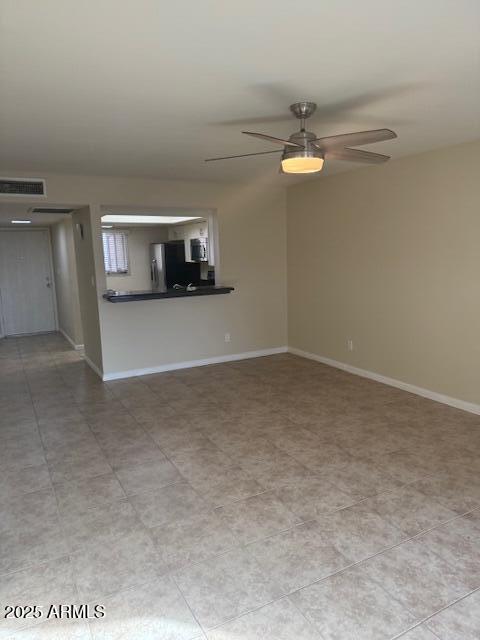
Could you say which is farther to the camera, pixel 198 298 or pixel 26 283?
pixel 26 283

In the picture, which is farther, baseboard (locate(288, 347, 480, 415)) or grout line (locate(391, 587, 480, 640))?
baseboard (locate(288, 347, 480, 415))

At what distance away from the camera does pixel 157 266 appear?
7.69m

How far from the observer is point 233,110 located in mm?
2553

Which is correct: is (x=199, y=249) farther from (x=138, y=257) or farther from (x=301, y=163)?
(x=301, y=163)

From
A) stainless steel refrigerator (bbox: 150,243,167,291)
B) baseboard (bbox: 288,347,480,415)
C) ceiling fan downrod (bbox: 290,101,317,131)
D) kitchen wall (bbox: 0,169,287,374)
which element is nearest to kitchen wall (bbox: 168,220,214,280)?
stainless steel refrigerator (bbox: 150,243,167,291)

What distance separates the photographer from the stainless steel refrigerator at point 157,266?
722 centimetres

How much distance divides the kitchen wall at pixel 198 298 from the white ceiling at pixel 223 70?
144cm

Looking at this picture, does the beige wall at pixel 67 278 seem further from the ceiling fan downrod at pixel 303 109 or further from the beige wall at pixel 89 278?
the ceiling fan downrod at pixel 303 109

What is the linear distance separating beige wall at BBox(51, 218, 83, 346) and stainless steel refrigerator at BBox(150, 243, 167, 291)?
1.30 meters

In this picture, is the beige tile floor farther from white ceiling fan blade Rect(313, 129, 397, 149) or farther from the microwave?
the microwave

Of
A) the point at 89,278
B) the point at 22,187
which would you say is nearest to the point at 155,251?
the point at 89,278

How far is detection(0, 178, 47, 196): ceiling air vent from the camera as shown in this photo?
4.12 m

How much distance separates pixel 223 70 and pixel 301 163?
2.28ft

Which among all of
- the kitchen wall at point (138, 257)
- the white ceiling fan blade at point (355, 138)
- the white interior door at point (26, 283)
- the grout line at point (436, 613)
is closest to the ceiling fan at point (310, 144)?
the white ceiling fan blade at point (355, 138)
